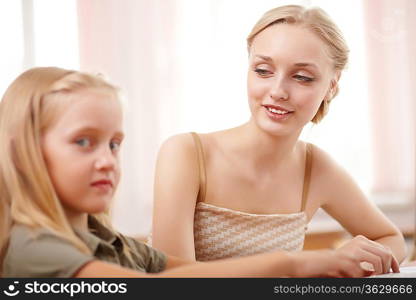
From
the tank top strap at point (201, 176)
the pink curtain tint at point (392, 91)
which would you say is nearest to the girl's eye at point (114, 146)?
the tank top strap at point (201, 176)

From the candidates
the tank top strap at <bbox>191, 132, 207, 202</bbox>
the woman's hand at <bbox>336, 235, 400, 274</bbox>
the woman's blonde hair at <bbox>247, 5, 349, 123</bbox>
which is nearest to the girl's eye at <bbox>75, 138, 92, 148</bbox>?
the woman's hand at <bbox>336, 235, 400, 274</bbox>

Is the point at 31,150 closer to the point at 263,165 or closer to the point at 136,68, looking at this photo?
the point at 263,165

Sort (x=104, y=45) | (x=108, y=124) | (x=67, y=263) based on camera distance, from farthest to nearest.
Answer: (x=104, y=45) → (x=108, y=124) → (x=67, y=263)

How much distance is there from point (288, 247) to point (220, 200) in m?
0.24

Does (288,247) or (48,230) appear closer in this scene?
(48,230)

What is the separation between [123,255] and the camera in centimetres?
117

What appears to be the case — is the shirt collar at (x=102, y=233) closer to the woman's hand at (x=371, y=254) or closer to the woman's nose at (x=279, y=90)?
the woman's hand at (x=371, y=254)

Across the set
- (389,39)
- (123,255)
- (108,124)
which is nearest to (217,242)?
(123,255)

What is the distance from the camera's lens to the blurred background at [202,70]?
2967 millimetres

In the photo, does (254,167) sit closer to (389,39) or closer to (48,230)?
(48,230)

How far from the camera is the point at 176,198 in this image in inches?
65.3

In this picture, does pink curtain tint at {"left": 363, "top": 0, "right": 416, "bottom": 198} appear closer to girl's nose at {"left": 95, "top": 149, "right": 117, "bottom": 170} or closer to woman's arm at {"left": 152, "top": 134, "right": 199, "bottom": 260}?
woman's arm at {"left": 152, "top": 134, "right": 199, "bottom": 260}

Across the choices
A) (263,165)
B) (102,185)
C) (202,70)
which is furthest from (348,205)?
(202,70)

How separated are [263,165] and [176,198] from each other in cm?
33
